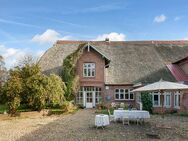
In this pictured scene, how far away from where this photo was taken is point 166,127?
17.1 m

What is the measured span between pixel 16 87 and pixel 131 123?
10126 mm

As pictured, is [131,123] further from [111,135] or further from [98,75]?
[98,75]

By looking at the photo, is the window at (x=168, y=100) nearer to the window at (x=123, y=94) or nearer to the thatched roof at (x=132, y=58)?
the thatched roof at (x=132, y=58)

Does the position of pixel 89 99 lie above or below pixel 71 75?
below

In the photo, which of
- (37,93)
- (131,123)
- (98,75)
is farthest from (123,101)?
(131,123)

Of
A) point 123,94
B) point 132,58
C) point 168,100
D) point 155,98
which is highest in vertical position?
point 132,58

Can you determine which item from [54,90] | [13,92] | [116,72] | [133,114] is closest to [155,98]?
[116,72]

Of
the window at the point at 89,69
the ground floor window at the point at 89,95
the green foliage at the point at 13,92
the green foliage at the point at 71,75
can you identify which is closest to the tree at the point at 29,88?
the green foliage at the point at 13,92

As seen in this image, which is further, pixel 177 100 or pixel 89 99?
pixel 89 99

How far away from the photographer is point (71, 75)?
33406mm

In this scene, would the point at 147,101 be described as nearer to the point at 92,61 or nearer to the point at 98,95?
the point at 98,95

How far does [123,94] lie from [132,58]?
5935 millimetres

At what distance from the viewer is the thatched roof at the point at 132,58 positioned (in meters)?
35.2

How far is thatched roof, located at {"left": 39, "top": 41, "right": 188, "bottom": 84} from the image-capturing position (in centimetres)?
3519
